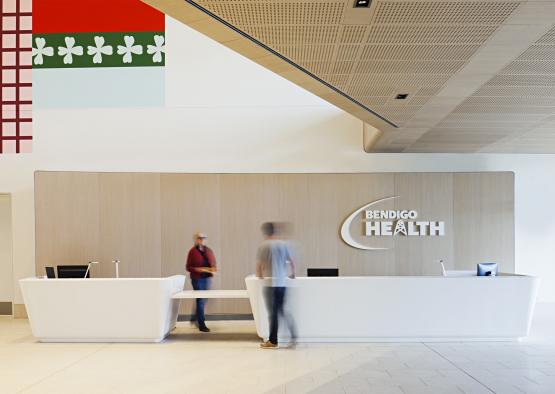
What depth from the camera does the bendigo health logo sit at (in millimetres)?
12984

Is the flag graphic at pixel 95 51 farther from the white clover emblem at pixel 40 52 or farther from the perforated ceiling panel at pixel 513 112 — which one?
the perforated ceiling panel at pixel 513 112

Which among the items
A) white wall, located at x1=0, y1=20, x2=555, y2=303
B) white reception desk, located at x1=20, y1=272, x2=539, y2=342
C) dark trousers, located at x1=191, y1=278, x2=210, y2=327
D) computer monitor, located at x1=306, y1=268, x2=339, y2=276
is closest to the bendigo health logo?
white wall, located at x1=0, y1=20, x2=555, y2=303

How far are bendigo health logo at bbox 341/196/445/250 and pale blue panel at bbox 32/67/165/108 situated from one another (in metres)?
4.53

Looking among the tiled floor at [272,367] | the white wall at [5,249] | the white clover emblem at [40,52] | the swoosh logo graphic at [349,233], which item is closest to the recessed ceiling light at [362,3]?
the tiled floor at [272,367]

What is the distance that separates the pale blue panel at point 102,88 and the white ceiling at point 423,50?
5.54m

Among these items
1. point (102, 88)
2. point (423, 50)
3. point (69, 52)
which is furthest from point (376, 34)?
point (69, 52)

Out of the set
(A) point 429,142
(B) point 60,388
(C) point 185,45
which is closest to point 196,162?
(C) point 185,45

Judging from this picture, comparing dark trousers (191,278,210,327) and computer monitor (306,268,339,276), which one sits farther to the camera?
dark trousers (191,278,210,327)

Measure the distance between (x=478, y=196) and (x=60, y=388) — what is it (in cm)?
903

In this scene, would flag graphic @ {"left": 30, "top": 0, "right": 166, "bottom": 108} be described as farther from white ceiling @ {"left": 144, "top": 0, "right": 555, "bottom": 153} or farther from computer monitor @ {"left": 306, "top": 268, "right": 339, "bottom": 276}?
white ceiling @ {"left": 144, "top": 0, "right": 555, "bottom": 153}

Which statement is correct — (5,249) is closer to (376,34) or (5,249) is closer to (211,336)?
(211,336)

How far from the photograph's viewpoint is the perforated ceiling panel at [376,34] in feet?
17.4

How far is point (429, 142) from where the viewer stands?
12078 millimetres

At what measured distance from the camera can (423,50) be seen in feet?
21.1
